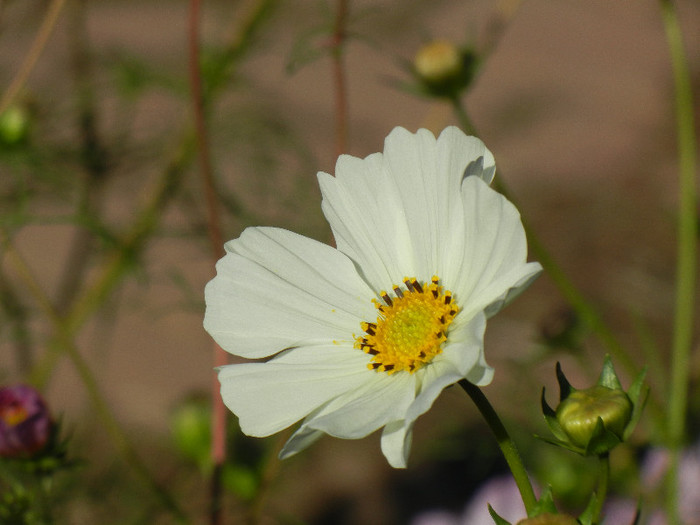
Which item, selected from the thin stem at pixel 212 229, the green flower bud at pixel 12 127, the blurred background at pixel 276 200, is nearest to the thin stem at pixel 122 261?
the blurred background at pixel 276 200

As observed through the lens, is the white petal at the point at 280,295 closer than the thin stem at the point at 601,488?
No

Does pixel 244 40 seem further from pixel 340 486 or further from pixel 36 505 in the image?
pixel 340 486

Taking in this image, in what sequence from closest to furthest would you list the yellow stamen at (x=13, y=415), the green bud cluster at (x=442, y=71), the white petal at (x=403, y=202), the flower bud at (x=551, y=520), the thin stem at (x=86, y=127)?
the flower bud at (x=551, y=520) → the white petal at (x=403, y=202) → the yellow stamen at (x=13, y=415) → the green bud cluster at (x=442, y=71) → the thin stem at (x=86, y=127)

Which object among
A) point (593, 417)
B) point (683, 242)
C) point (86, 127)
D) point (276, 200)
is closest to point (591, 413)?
point (593, 417)

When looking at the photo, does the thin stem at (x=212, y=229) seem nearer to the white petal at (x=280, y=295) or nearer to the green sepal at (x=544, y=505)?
the white petal at (x=280, y=295)

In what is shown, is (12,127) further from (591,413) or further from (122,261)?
(591,413)

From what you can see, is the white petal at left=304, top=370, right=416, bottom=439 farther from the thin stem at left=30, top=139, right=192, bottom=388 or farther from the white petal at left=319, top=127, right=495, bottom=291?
the thin stem at left=30, top=139, right=192, bottom=388
